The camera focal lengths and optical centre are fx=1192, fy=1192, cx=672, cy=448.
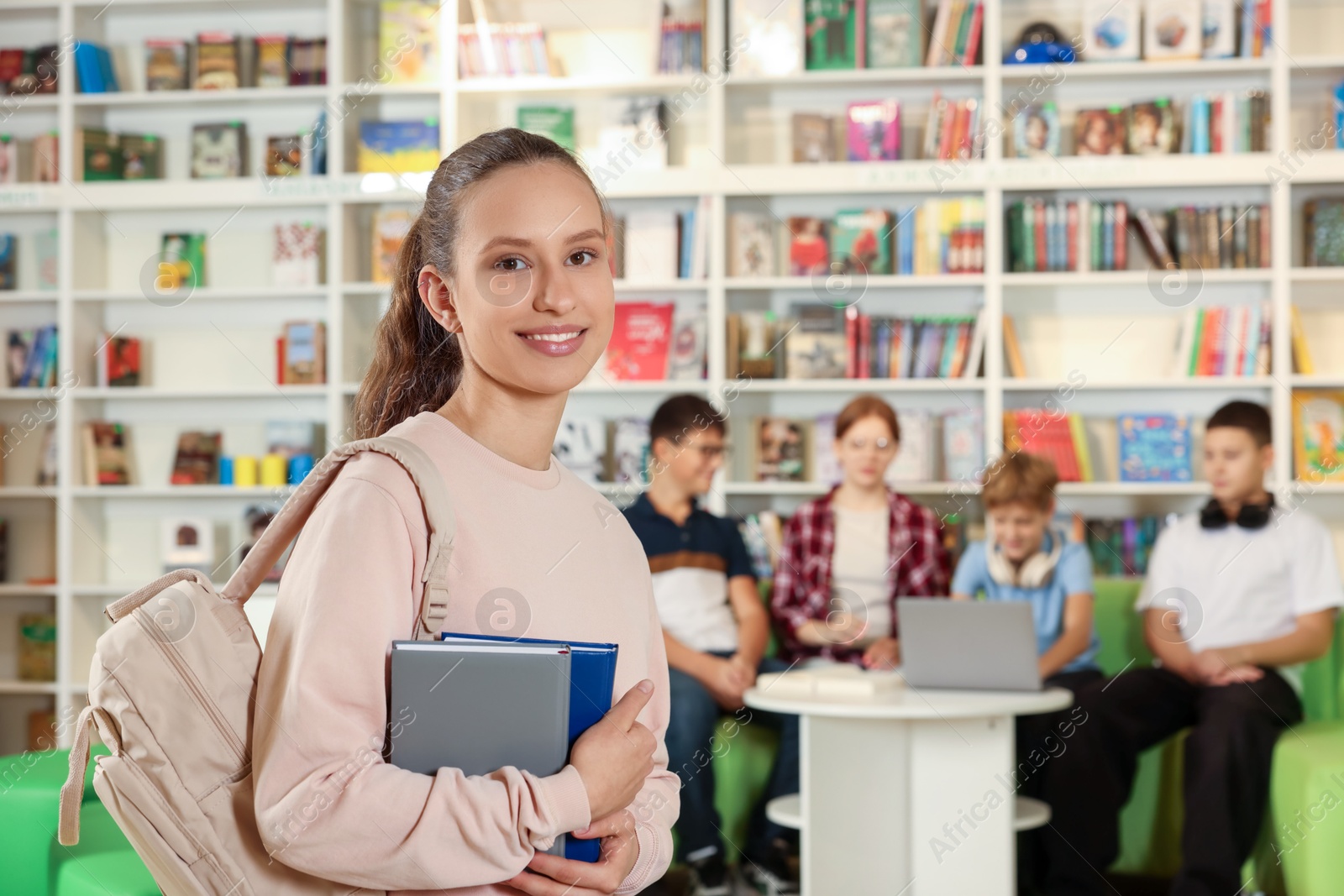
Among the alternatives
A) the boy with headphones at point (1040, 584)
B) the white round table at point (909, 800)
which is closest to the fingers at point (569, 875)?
the white round table at point (909, 800)

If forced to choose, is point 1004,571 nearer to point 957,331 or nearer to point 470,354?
point 957,331

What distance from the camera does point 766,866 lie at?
3188 millimetres

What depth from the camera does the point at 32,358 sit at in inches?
190

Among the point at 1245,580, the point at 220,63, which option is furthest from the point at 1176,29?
the point at 220,63

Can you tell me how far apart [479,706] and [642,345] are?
380 centimetres

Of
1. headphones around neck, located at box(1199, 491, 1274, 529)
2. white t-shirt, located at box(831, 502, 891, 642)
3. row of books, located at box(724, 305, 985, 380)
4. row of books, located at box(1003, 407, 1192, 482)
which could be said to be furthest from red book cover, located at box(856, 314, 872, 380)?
headphones around neck, located at box(1199, 491, 1274, 529)

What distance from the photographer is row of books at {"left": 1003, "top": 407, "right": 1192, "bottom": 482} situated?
443 centimetres

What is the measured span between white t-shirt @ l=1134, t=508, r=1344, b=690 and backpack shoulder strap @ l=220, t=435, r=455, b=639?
299cm

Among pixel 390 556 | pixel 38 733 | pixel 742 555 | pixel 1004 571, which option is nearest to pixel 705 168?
pixel 742 555

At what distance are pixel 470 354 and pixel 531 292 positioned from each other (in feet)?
0.29

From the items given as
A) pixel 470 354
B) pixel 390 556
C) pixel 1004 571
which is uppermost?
pixel 470 354

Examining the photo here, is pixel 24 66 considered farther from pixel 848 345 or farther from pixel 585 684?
pixel 585 684

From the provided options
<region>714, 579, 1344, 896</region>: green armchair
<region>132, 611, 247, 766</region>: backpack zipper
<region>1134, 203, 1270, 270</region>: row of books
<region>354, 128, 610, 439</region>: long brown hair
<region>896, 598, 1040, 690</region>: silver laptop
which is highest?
<region>1134, 203, 1270, 270</region>: row of books

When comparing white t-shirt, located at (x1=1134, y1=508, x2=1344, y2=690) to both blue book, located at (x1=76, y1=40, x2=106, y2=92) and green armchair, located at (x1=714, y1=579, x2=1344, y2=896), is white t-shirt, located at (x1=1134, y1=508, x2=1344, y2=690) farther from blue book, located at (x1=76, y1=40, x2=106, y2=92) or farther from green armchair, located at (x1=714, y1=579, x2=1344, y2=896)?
blue book, located at (x1=76, y1=40, x2=106, y2=92)
